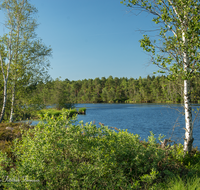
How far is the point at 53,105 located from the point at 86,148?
4344 centimetres

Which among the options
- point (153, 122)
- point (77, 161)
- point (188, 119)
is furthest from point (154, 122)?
point (77, 161)

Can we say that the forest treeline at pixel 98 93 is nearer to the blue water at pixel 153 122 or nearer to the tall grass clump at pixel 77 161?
the blue water at pixel 153 122

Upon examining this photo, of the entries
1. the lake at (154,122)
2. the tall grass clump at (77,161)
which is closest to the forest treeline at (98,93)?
the lake at (154,122)

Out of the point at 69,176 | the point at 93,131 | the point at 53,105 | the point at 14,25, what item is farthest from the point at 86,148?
the point at 53,105

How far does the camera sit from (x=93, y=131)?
172 inches

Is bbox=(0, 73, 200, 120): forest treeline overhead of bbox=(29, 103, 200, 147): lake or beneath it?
overhead

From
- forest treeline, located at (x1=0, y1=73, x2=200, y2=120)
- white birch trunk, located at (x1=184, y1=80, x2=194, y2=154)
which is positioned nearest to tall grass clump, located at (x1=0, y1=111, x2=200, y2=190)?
white birch trunk, located at (x1=184, y1=80, x2=194, y2=154)

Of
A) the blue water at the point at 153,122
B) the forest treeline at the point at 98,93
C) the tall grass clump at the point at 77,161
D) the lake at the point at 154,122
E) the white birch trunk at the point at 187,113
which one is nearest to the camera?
the tall grass clump at the point at 77,161

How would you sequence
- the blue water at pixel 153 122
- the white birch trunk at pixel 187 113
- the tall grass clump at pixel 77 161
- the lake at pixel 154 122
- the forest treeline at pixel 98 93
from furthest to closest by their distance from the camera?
the blue water at pixel 153 122, the lake at pixel 154 122, the forest treeline at pixel 98 93, the white birch trunk at pixel 187 113, the tall grass clump at pixel 77 161

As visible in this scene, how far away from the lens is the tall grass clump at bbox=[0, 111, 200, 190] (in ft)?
11.5

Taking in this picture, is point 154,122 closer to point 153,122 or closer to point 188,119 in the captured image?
point 153,122

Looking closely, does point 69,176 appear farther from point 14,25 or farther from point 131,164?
point 14,25

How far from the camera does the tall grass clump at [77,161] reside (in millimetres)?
3504

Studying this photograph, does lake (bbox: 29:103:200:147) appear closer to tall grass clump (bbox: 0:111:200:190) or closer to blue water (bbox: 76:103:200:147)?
blue water (bbox: 76:103:200:147)
